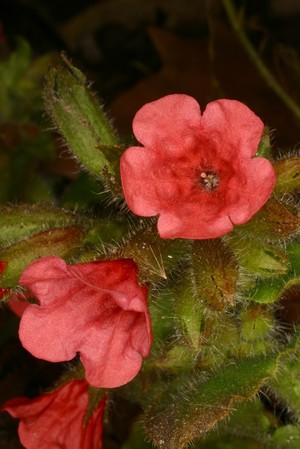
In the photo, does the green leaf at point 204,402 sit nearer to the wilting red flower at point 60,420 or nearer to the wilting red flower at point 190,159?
the wilting red flower at point 60,420

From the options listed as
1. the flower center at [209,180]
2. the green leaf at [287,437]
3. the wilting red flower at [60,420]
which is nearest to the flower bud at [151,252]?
the flower center at [209,180]

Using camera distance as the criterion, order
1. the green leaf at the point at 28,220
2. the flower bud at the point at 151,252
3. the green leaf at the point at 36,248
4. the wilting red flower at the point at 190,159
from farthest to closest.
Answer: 1. the green leaf at the point at 28,220
2. the green leaf at the point at 36,248
3. the flower bud at the point at 151,252
4. the wilting red flower at the point at 190,159

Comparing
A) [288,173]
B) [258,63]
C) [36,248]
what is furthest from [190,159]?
[258,63]

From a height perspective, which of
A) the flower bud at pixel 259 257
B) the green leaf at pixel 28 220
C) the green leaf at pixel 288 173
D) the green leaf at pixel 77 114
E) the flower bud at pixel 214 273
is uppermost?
the green leaf at pixel 77 114

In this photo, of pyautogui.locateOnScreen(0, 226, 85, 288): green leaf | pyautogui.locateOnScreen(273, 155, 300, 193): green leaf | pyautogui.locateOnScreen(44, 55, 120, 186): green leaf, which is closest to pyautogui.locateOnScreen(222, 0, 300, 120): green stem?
pyautogui.locateOnScreen(44, 55, 120, 186): green leaf

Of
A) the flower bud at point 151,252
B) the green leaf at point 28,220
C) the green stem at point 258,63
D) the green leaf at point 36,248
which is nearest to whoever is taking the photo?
the flower bud at point 151,252

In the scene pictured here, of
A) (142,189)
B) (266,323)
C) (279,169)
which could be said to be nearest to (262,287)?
(266,323)

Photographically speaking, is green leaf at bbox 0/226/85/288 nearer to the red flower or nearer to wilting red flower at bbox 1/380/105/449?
the red flower
